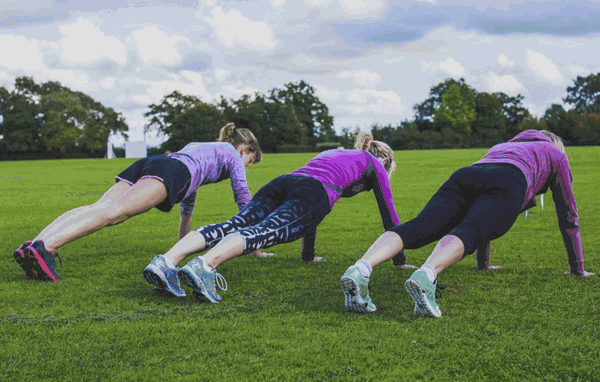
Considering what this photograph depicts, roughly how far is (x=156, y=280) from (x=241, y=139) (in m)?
2.53

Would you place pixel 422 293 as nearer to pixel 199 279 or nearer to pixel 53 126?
pixel 199 279

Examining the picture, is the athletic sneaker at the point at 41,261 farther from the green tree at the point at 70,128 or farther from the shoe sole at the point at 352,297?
the green tree at the point at 70,128

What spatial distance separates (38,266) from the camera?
592cm

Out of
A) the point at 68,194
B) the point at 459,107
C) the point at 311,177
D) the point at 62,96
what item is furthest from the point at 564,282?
the point at 459,107

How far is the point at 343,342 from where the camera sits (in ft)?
12.8

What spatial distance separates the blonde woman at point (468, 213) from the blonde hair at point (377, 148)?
1275mm

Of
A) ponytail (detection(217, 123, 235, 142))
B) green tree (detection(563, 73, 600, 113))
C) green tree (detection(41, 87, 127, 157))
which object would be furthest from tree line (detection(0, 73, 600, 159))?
ponytail (detection(217, 123, 235, 142))

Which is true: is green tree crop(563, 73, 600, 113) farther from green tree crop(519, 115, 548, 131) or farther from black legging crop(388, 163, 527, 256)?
black legging crop(388, 163, 527, 256)

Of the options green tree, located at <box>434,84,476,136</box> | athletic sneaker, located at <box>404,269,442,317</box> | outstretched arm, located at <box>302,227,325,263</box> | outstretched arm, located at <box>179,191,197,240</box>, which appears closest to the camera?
athletic sneaker, located at <box>404,269,442,317</box>

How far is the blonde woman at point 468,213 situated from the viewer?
4.49m

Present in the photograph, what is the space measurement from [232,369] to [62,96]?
7924 centimetres

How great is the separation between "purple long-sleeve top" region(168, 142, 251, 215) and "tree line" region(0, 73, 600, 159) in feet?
179

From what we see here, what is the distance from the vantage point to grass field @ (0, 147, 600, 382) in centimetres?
344

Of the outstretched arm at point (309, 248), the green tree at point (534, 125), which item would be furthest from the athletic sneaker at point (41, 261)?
the green tree at point (534, 125)
